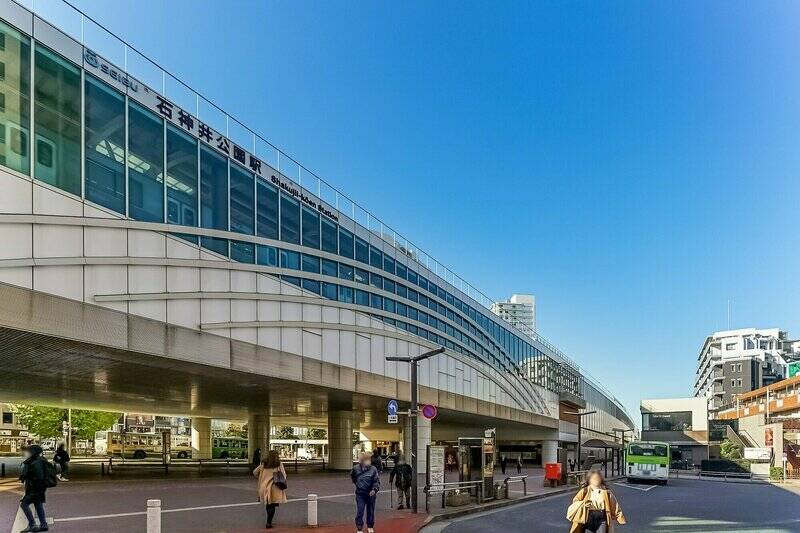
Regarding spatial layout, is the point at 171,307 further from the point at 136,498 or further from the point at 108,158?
the point at 136,498

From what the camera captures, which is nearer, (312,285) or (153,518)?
(153,518)

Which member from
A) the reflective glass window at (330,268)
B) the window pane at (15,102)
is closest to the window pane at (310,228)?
the reflective glass window at (330,268)

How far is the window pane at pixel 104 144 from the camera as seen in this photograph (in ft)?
58.0

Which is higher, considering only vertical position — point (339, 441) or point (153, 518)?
point (153, 518)

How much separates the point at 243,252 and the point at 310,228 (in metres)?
5.53

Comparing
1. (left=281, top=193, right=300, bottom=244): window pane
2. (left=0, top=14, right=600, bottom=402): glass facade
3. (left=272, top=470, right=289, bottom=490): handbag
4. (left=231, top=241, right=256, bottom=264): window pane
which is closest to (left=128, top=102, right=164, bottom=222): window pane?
(left=0, top=14, right=600, bottom=402): glass facade

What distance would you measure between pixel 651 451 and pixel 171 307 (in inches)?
1262

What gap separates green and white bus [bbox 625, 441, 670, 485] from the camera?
3960 centimetres

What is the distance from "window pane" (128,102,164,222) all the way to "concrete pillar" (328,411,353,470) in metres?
25.5

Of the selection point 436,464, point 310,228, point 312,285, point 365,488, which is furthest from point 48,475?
point 310,228

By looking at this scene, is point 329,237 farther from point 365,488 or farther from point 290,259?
point 365,488

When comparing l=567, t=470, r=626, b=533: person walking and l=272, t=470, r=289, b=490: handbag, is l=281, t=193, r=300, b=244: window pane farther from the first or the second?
l=567, t=470, r=626, b=533: person walking

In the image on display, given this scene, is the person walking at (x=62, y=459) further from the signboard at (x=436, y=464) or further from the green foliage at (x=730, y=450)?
the green foliage at (x=730, y=450)

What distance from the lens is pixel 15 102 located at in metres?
15.6
